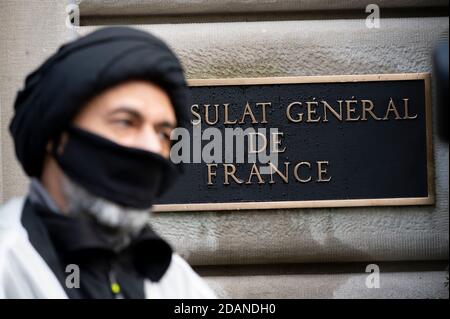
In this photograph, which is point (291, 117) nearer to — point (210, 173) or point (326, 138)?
point (326, 138)

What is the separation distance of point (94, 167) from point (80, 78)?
0.80 feet

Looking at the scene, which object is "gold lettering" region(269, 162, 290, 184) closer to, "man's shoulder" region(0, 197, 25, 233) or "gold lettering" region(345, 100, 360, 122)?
"gold lettering" region(345, 100, 360, 122)

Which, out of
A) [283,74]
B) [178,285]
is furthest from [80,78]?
[283,74]

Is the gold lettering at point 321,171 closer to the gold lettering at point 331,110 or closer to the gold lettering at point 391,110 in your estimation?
the gold lettering at point 331,110

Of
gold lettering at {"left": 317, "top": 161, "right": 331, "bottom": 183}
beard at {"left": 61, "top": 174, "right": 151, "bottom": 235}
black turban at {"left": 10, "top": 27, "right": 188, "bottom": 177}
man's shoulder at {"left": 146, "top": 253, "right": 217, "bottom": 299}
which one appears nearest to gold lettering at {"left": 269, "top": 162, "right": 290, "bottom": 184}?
gold lettering at {"left": 317, "top": 161, "right": 331, "bottom": 183}

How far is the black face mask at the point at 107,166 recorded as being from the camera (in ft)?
7.01

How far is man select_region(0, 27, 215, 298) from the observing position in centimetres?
207

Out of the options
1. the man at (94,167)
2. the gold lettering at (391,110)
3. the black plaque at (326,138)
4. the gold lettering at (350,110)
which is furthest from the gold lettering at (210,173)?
the man at (94,167)

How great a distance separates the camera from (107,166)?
218 centimetres

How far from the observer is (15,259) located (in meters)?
2.03

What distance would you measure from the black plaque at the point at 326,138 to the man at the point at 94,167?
10.9 ft
